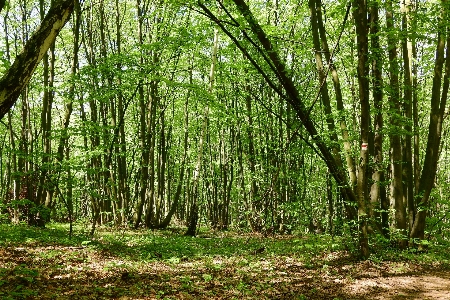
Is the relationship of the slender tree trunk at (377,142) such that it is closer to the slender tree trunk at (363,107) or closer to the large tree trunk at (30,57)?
the slender tree trunk at (363,107)

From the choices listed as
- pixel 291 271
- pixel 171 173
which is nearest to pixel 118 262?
pixel 291 271

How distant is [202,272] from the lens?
798 centimetres

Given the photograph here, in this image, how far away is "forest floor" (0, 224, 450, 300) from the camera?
6.03 metres

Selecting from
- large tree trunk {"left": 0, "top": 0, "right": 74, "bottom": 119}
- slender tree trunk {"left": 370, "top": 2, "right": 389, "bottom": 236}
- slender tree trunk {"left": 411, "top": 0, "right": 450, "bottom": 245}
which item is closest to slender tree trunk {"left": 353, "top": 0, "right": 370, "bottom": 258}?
slender tree trunk {"left": 370, "top": 2, "right": 389, "bottom": 236}

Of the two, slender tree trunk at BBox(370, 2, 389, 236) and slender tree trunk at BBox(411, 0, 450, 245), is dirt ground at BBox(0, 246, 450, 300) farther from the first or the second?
slender tree trunk at BBox(370, 2, 389, 236)

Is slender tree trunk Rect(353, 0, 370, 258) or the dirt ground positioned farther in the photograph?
slender tree trunk Rect(353, 0, 370, 258)

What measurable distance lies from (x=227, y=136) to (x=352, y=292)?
19818mm

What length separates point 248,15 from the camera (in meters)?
8.30

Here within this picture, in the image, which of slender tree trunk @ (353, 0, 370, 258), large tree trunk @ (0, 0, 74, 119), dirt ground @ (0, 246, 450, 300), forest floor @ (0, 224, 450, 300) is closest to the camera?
large tree trunk @ (0, 0, 74, 119)

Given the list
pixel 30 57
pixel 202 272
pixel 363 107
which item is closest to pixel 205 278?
pixel 202 272

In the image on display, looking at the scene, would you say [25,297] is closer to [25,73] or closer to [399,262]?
[25,73]

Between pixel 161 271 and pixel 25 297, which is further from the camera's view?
pixel 161 271

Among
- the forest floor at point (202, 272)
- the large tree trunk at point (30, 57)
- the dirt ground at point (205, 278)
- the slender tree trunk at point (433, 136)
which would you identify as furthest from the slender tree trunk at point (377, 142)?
the large tree trunk at point (30, 57)

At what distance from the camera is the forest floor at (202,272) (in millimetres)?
6027
